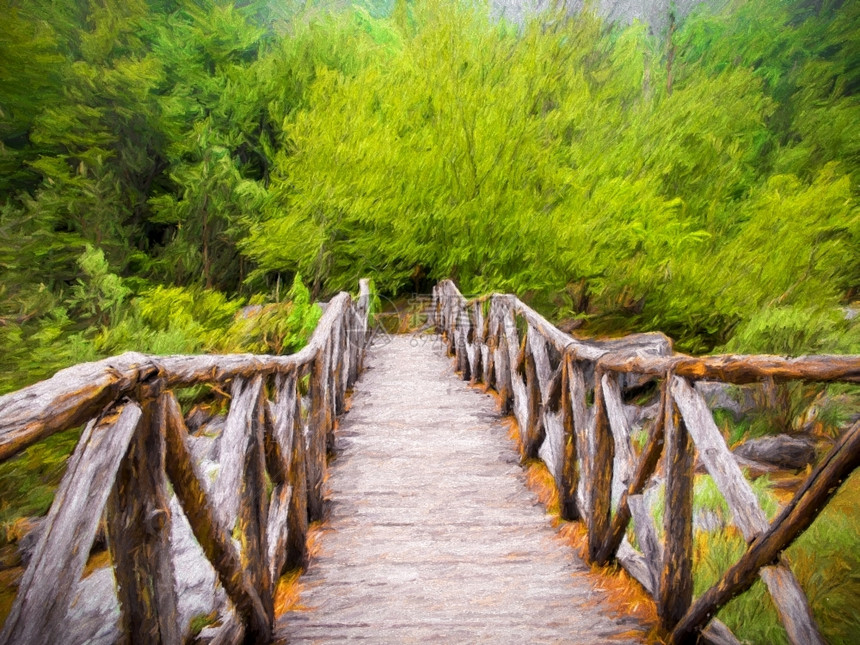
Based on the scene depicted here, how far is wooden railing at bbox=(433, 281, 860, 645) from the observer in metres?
1.48

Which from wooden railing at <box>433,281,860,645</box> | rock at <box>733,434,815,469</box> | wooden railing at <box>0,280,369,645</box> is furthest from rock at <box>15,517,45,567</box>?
rock at <box>733,434,815,469</box>

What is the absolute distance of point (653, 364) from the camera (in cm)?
219

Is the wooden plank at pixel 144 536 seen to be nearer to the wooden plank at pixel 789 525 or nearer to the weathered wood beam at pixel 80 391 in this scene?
the weathered wood beam at pixel 80 391

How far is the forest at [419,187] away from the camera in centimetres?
865

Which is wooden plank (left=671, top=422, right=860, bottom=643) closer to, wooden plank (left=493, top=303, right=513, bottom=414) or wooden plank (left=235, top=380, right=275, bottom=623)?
wooden plank (left=235, top=380, right=275, bottom=623)

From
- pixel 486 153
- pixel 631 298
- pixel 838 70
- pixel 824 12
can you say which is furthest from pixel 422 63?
pixel 824 12

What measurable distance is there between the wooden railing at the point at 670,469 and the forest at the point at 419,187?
482 centimetres

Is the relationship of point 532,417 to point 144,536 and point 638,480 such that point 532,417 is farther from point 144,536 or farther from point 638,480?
point 144,536

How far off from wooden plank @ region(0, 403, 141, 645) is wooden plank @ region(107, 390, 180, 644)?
15 cm

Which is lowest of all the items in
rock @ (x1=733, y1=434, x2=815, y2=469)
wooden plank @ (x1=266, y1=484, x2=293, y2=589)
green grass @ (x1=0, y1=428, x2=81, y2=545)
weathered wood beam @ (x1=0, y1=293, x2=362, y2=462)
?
rock @ (x1=733, y1=434, x2=815, y2=469)

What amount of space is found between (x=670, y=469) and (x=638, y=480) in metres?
0.32

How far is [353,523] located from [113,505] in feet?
7.22

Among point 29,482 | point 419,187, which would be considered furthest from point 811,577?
point 419,187

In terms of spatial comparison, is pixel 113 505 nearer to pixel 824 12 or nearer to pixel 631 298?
pixel 631 298
